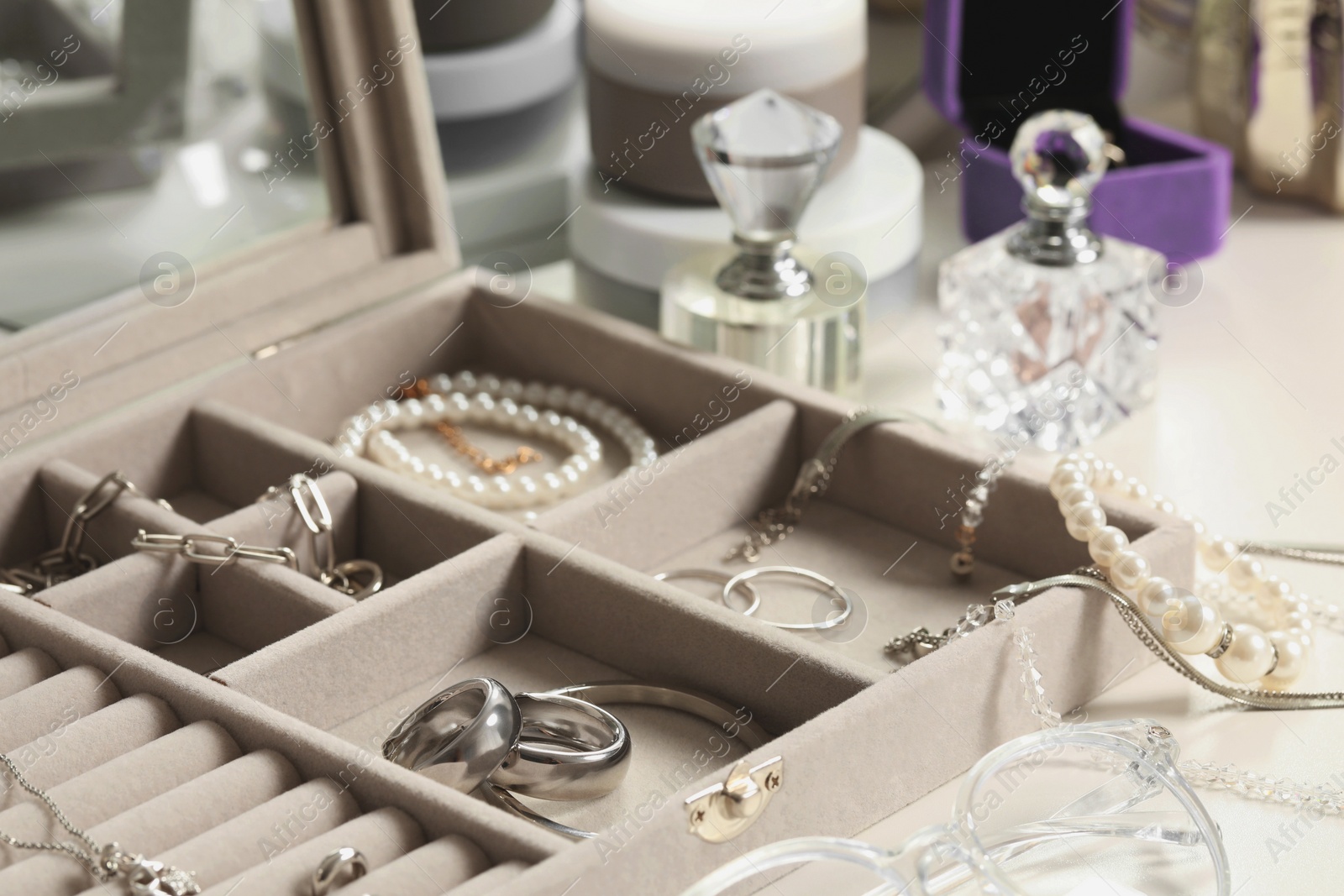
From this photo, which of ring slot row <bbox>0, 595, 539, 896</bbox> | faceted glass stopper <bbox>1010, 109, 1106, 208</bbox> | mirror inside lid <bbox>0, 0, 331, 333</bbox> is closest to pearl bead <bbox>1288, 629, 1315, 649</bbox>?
faceted glass stopper <bbox>1010, 109, 1106, 208</bbox>

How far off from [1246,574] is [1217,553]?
0.08 feet

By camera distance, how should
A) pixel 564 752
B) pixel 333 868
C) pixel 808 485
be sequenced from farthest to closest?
pixel 808 485, pixel 564 752, pixel 333 868

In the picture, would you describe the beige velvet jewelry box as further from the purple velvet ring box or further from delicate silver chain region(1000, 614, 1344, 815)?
the purple velvet ring box

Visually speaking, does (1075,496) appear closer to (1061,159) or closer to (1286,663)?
(1286,663)

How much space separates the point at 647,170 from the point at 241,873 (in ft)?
2.29

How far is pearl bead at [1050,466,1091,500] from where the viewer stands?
0.86m

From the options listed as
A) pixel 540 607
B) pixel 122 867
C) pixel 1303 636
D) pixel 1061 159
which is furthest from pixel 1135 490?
pixel 122 867

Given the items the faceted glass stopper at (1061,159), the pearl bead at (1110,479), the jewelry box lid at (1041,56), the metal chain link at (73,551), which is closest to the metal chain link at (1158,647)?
the pearl bead at (1110,479)

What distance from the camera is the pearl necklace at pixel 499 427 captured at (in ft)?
3.37

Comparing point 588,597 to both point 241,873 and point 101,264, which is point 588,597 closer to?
point 241,873

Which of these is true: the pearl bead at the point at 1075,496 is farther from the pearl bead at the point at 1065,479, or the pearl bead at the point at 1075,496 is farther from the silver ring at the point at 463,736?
the silver ring at the point at 463,736

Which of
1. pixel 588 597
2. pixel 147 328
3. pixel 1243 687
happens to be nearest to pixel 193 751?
pixel 588 597

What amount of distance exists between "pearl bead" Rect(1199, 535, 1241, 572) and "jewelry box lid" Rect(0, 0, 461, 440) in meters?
0.58

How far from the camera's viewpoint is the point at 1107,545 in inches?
32.3
